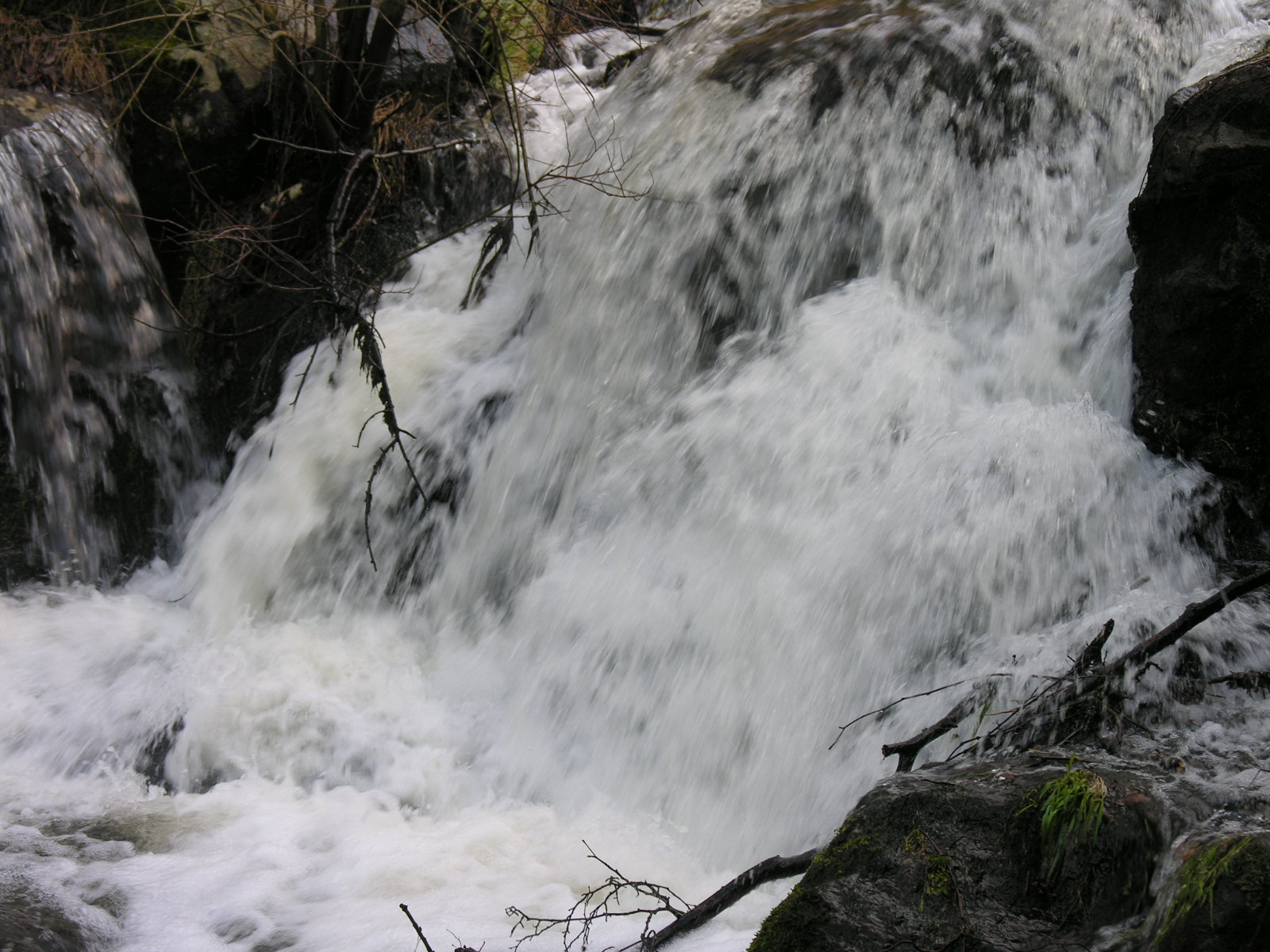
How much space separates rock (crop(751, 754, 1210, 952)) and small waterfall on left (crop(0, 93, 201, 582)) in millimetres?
3971

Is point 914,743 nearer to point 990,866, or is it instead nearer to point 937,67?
point 990,866

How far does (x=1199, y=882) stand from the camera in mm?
1494

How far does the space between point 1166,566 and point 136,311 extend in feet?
15.1

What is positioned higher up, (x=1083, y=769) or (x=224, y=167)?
(x=224, y=167)

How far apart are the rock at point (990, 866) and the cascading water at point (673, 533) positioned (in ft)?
1.95

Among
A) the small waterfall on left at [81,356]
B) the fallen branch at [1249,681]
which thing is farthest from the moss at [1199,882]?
the small waterfall on left at [81,356]

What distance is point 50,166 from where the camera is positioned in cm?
464

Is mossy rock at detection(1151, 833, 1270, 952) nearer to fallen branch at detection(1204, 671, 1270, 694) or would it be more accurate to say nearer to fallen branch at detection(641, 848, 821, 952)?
fallen branch at detection(641, 848, 821, 952)

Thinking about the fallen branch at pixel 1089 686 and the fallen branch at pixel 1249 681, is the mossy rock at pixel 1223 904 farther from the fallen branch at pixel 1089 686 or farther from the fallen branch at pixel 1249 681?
the fallen branch at pixel 1249 681

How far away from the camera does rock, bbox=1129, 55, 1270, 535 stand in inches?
122

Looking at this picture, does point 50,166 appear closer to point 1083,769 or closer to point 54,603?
point 54,603

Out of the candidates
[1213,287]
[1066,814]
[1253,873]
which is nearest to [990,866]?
[1066,814]

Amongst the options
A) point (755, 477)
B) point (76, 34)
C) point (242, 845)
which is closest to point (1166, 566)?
point (755, 477)

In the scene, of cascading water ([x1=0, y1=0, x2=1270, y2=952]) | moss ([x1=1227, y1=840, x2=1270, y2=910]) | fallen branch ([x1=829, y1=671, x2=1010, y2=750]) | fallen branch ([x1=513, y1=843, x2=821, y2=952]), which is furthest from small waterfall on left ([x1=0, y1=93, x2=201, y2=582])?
moss ([x1=1227, y1=840, x2=1270, y2=910])
